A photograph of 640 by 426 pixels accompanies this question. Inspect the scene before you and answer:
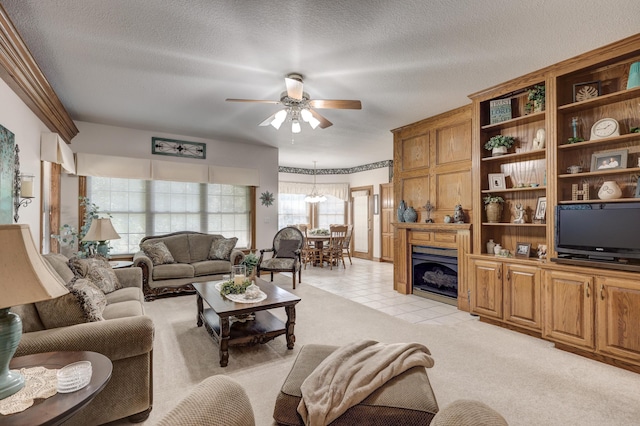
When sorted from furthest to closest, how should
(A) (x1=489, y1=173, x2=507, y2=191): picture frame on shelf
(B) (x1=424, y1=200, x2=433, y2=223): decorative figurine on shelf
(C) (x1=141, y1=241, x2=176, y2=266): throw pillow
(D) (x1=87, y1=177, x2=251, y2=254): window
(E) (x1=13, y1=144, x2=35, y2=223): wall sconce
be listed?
(D) (x1=87, y1=177, x2=251, y2=254): window < (C) (x1=141, y1=241, x2=176, y2=266): throw pillow < (B) (x1=424, y1=200, x2=433, y2=223): decorative figurine on shelf < (A) (x1=489, y1=173, x2=507, y2=191): picture frame on shelf < (E) (x1=13, y1=144, x2=35, y2=223): wall sconce

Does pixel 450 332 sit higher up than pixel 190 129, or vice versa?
pixel 190 129

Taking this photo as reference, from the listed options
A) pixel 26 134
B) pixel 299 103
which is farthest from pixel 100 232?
pixel 299 103

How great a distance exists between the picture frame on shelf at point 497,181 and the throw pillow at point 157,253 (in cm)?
468

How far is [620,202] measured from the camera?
2836mm

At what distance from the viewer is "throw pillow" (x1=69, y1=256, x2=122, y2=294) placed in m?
2.82

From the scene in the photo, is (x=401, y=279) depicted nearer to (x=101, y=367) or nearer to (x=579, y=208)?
(x=579, y=208)

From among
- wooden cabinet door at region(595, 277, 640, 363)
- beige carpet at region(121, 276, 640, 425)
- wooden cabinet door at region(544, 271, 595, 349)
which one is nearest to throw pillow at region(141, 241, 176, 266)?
beige carpet at region(121, 276, 640, 425)

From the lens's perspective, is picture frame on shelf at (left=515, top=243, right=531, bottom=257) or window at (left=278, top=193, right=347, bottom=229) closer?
picture frame on shelf at (left=515, top=243, right=531, bottom=257)

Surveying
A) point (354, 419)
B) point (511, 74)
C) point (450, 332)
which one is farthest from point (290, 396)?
point (511, 74)

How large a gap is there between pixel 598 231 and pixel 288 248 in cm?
442

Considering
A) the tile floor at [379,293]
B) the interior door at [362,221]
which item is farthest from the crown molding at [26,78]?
the interior door at [362,221]

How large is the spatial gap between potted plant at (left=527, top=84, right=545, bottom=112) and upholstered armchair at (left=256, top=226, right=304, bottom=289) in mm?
3964

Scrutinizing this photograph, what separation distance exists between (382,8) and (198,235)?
4612mm

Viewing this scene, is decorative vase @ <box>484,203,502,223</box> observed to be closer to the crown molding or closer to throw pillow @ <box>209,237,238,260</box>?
throw pillow @ <box>209,237,238,260</box>
